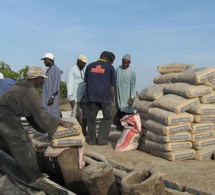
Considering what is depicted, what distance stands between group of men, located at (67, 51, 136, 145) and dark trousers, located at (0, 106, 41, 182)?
1.47 meters

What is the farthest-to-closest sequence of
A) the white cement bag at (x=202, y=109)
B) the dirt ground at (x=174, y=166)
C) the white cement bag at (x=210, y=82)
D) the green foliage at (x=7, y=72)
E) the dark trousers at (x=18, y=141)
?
the green foliage at (x=7, y=72)
the white cement bag at (x=210, y=82)
the white cement bag at (x=202, y=109)
the dark trousers at (x=18, y=141)
the dirt ground at (x=174, y=166)

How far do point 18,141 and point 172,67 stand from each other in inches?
110

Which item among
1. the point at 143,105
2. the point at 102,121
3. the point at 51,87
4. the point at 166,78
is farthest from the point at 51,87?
the point at 166,78

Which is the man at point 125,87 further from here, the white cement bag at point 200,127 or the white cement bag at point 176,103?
the white cement bag at point 200,127

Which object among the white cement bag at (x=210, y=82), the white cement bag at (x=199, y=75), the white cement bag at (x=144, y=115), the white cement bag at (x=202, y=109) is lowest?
the white cement bag at (x=144, y=115)

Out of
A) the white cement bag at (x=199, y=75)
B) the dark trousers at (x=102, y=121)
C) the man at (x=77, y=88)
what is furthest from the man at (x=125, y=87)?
the white cement bag at (x=199, y=75)

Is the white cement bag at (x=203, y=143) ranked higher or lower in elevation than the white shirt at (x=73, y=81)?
lower

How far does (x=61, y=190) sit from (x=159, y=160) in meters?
1.34

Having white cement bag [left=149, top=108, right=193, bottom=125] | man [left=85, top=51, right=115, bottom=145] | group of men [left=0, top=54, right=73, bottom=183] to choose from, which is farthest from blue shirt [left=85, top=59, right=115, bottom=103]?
group of men [left=0, top=54, right=73, bottom=183]

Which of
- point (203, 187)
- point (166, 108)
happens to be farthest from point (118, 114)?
point (203, 187)

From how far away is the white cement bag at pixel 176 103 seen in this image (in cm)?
456

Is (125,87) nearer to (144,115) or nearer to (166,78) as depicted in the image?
(166,78)

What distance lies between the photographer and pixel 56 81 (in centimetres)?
631

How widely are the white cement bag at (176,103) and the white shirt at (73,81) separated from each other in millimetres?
1908
